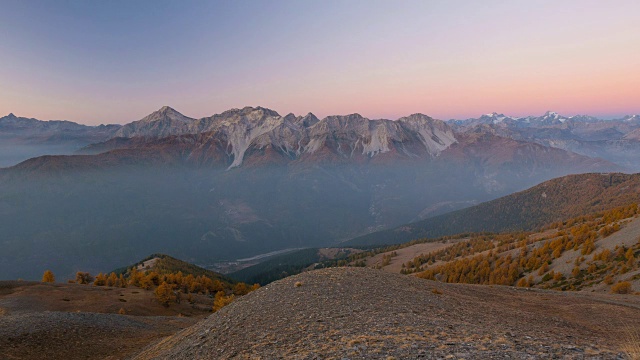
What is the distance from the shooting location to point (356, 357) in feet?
41.0

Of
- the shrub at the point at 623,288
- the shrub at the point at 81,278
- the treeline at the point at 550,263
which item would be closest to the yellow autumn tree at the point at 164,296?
the shrub at the point at 81,278

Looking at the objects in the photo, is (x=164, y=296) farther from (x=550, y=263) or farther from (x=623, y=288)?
(x=550, y=263)

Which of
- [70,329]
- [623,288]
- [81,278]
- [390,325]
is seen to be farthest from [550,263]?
[81,278]

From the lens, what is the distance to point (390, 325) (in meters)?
16.9

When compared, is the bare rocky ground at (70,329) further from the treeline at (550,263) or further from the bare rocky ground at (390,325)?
the treeline at (550,263)

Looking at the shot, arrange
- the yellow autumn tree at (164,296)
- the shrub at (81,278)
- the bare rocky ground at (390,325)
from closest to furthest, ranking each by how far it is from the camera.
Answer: the bare rocky ground at (390,325)
the yellow autumn tree at (164,296)
the shrub at (81,278)

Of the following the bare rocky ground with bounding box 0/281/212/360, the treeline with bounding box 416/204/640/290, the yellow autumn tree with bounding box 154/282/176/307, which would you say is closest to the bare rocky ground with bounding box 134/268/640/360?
the bare rocky ground with bounding box 0/281/212/360

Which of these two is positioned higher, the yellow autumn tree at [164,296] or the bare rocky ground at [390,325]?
the bare rocky ground at [390,325]

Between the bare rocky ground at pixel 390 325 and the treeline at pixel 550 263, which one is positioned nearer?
the bare rocky ground at pixel 390 325

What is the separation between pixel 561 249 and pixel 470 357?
87258 mm

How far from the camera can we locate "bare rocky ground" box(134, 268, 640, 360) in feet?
44.1

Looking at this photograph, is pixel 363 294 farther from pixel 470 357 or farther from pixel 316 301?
pixel 470 357

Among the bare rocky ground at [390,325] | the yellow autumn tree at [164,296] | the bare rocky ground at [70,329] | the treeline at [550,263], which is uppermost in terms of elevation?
the bare rocky ground at [390,325]

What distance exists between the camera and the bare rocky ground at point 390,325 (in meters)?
13.4
